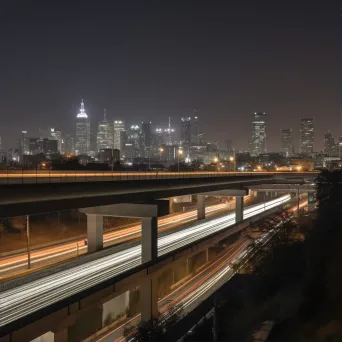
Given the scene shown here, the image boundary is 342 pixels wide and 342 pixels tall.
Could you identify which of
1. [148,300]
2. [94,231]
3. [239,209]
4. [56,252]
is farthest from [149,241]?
[239,209]

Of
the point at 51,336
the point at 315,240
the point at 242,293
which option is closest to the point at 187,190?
the point at 315,240

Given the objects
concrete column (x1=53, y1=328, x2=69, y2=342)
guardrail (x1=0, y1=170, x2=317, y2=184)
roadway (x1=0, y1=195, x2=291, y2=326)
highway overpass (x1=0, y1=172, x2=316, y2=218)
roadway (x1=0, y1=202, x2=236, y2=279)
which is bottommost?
concrete column (x1=53, y1=328, x2=69, y2=342)

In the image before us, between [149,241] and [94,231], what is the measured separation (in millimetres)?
5068

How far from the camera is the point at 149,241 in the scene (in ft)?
92.4

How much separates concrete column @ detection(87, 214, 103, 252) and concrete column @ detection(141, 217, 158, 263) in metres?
3.94

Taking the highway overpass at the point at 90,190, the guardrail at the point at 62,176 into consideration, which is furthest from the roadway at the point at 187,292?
the guardrail at the point at 62,176

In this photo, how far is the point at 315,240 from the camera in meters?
29.7

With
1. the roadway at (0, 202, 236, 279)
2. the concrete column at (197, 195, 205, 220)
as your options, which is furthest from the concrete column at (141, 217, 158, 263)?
the concrete column at (197, 195, 205, 220)

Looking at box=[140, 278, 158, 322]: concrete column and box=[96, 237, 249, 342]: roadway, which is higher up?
box=[140, 278, 158, 322]: concrete column

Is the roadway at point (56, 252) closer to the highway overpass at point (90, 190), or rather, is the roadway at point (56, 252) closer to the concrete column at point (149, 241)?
the concrete column at point (149, 241)

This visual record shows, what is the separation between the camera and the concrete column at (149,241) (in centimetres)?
2781

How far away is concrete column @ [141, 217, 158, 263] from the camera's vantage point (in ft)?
91.2

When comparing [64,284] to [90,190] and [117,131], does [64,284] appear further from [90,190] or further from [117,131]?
[117,131]

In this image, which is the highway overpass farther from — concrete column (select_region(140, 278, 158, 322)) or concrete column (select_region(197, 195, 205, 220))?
concrete column (select_region(197, 195, 205, 220))
